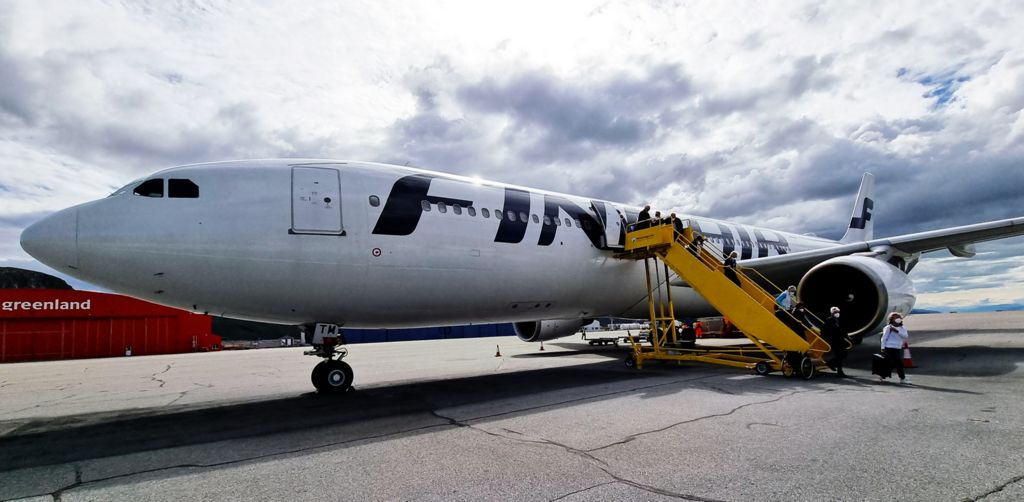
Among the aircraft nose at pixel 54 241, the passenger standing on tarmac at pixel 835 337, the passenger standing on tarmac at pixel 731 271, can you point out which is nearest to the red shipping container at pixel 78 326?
the aircraft nose at pixel 54 241

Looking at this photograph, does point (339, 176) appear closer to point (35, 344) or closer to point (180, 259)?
point (180, 259)

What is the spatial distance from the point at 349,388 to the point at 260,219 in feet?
10.9

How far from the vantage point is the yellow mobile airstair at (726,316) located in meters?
8.79

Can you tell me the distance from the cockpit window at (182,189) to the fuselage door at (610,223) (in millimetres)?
7351

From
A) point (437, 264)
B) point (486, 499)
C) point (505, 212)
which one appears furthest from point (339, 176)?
point (486, 499)

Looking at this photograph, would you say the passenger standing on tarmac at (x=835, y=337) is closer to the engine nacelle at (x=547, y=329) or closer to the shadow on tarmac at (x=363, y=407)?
the shadow on tarmac at (x=363, y=407)

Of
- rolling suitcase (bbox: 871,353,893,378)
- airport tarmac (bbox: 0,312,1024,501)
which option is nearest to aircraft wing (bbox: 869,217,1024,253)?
airport tarmac (bbox: 0,312,1024,501)

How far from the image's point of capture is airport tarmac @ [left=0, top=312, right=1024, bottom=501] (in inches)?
136

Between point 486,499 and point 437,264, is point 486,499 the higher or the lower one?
the lower one

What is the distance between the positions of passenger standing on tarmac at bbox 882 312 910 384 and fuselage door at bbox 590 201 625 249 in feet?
16.0

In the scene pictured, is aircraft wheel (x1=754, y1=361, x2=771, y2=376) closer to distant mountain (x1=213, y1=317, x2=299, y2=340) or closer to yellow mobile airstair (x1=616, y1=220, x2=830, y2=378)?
yellow mobile airstair (x1=616, y1=220, x2=830, y2=378)

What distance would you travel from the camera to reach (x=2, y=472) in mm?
4352

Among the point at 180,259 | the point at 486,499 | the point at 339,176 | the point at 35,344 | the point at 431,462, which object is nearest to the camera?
the point at 486,499

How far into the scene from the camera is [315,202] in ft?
24.3
